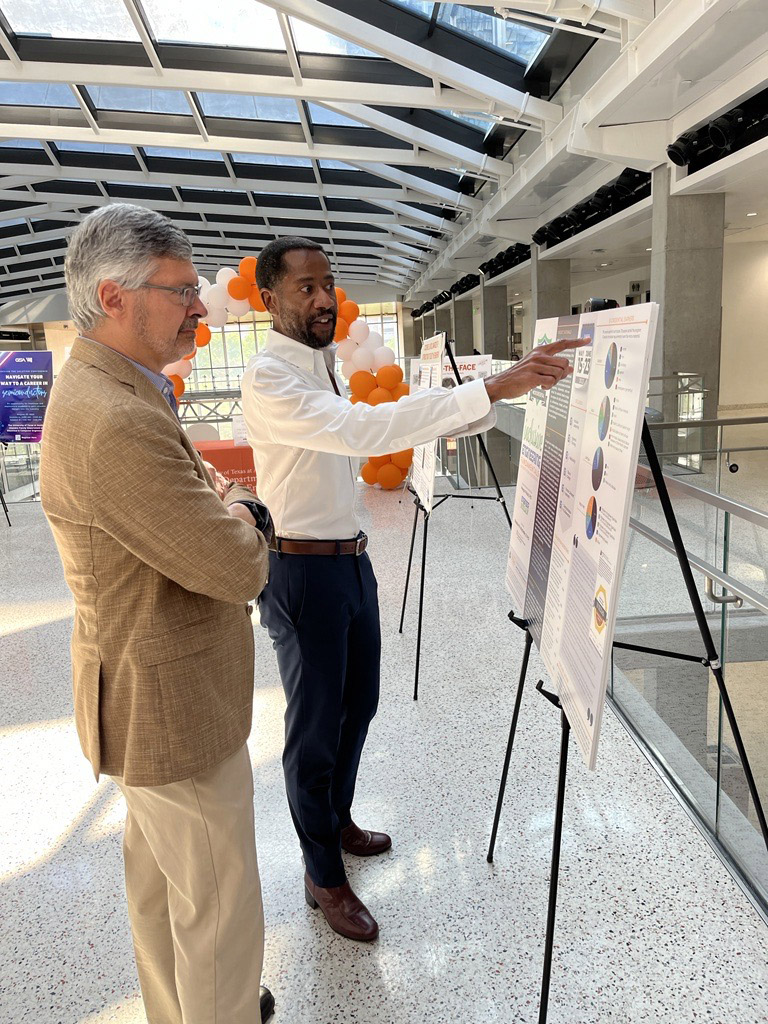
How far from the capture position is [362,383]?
7992 millimetres

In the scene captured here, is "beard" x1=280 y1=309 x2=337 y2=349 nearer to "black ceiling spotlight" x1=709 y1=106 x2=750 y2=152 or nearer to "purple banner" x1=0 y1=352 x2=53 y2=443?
"black ceiling spotlight" x1=709 y1=106 x2=750 y2=152

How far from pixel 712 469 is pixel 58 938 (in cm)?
496

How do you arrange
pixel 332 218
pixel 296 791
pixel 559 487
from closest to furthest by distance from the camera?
pixel 559 487, pixel 296 791, pixel 332 218

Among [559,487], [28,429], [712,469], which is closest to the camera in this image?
[559,487]

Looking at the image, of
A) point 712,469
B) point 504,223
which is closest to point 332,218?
point 504,223

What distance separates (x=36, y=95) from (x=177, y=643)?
11.8 meters

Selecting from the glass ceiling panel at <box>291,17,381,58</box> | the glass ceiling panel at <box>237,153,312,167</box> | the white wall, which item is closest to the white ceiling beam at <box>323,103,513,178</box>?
the glass ceiling panel at <box>291,17,381,58</box>

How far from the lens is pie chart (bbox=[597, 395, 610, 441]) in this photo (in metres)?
1.30

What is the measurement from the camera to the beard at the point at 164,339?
3.66 feet

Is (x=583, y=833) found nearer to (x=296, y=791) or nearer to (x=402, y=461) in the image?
(x=296, y=791)

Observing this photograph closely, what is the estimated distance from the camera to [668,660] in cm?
301

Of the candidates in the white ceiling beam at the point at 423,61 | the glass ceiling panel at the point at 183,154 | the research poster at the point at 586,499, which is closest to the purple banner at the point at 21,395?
the white ceiling beam at the point at 423,61

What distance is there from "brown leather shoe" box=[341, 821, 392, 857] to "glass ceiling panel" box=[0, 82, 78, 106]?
11.2 m

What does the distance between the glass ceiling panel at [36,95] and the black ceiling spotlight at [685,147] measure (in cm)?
806
